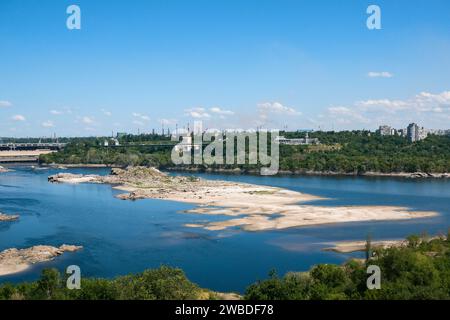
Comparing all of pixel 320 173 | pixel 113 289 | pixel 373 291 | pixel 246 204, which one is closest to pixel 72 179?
pixel 246 204

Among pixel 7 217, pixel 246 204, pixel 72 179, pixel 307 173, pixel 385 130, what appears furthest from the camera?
pixel 385 130

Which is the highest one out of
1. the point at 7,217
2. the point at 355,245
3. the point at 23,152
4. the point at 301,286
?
the point at 23,152

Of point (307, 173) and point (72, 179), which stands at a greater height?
point (307, 173)

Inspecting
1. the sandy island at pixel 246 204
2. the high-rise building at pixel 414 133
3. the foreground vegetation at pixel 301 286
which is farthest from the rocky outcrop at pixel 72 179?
the high-rise building at pixel 414 133

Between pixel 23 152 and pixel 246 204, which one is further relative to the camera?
pixel 23 152

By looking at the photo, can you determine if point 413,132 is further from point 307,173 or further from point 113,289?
point 113,289
